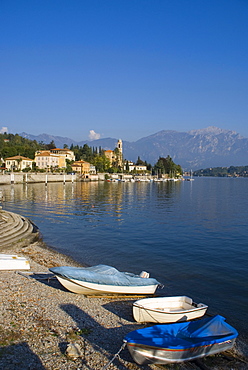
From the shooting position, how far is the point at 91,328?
1020 cm

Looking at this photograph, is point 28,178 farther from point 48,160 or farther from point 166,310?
point 166,310

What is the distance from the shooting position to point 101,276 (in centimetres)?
1321

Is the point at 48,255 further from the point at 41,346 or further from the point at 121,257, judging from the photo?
the point at 41,346

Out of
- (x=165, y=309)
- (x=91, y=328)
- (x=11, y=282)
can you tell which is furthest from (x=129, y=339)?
(x=11, y=282)

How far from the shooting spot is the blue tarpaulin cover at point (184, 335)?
8312 millimetres

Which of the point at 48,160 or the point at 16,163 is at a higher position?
the point at 48,160

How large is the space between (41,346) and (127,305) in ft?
15.6

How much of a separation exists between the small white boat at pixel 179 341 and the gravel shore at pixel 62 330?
0.44 metres

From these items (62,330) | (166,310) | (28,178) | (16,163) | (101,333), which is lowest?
(101,333)

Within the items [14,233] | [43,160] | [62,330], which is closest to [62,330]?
[62,330]

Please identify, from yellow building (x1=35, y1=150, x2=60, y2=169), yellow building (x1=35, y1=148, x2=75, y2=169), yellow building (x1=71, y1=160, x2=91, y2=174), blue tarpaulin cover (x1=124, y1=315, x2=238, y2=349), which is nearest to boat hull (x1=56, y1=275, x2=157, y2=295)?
blue tarpaulin cover (x1=124, y1=315, x2=238, y2=349)

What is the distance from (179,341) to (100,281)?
16.7 ft

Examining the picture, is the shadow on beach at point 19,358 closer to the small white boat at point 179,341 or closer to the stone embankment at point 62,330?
the stone embankment at point 62,330

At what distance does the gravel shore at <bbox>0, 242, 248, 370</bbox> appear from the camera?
8297 mm
